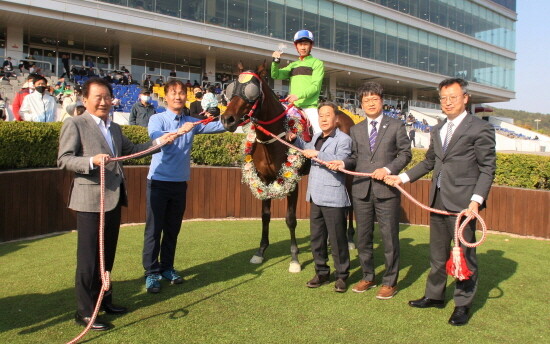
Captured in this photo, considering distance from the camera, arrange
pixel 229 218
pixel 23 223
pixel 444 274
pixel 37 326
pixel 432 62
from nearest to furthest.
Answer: pixel 37 326
pixel 444 274
pixel 23 223
pixel 229 218
pixel 432 62

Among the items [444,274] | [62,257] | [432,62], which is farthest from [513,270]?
[432,62]

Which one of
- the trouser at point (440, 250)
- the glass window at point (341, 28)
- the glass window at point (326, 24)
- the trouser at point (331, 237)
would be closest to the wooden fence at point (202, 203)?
the trouser at point (331, 237)

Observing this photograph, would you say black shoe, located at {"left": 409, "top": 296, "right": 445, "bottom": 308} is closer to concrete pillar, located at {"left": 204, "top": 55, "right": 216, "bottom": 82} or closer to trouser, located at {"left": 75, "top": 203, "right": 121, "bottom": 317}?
trouser, located at {"left": 75, "top": 203, "right": 121, "bottom": 317}

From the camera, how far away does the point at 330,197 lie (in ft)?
14.8

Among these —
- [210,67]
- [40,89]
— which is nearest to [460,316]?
[40,89]

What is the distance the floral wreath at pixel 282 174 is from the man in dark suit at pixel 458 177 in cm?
143

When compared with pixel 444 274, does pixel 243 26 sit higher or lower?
higher

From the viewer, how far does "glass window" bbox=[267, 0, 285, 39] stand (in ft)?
95.0

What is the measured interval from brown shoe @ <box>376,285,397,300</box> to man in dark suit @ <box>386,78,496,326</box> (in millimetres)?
297

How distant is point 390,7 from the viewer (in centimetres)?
3703

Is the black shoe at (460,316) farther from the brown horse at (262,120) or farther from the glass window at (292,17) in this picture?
the glass window at (292,17)

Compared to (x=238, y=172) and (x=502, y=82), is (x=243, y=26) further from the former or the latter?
(x=502, y=82)

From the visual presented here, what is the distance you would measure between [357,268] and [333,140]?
186 cm

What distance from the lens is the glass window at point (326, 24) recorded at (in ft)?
105
